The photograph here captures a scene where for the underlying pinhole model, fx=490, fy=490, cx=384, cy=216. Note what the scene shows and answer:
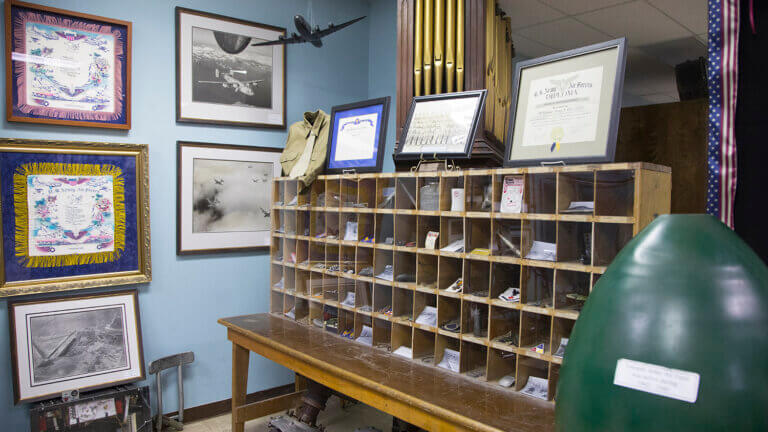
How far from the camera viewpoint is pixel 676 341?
0.79 m

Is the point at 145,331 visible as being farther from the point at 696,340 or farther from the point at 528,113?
the point at 696,340

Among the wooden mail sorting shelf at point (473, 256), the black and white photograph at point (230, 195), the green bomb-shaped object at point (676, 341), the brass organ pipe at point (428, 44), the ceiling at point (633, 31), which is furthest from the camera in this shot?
the black and white photograph at point (230, 195)

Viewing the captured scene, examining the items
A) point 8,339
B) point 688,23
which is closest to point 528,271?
point 688,23

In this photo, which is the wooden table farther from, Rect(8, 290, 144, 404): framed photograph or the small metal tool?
Rect(8, 290, 144, 404): framed photograph

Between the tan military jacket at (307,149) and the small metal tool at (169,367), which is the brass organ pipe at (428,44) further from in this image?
the small metal tool at (169,367)

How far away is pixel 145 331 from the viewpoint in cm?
318

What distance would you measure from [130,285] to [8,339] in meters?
0.67

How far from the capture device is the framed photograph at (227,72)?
10.8ft

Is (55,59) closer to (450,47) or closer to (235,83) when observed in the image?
(235,83)

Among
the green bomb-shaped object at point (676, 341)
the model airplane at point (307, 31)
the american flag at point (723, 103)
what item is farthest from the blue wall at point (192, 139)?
the green bomb-shaped object at point (676, 341)

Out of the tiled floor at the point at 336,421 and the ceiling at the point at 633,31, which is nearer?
Answer: the ceiling at the point at 633,31

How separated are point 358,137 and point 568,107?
1123mm

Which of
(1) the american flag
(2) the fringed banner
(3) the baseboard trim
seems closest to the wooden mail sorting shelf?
(1) the american flag

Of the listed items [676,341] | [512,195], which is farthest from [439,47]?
[676,341]
